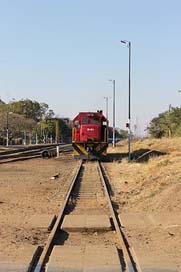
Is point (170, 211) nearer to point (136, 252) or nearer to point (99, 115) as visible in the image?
point (136, 252)

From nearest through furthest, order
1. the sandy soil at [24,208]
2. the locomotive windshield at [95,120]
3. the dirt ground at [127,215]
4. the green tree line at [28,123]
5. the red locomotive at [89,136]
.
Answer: the dirt ground at [127,215] → the sandy soil at [24,208] → the red locomotive at [89,136] → the locomotive windshield at [95,120] → the green tree line at [28,123]

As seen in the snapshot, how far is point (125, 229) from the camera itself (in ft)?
38.4

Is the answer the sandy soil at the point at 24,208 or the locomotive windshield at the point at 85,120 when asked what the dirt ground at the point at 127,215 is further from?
the locomotive windshield at the point at 85,120

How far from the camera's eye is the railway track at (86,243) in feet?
26.5

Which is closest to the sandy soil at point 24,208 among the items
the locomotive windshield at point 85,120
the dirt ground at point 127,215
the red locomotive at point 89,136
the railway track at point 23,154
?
the dirt ground at point 127,215

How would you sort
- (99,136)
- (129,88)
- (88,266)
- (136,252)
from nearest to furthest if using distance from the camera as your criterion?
(88,266)
(136,252)
(99,136)
(129,88)

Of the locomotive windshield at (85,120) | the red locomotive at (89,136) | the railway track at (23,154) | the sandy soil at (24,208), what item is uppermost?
the locomotive windshield at (85,120)

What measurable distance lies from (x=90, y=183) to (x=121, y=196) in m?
4.71

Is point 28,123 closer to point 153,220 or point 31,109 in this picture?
point 31,109

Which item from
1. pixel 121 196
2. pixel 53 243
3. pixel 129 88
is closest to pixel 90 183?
pixel 121 196

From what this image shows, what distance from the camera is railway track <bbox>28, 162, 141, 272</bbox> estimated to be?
26.5ft

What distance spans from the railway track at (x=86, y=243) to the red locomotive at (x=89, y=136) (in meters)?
22.0

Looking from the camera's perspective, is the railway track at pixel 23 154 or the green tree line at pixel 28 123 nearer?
the railway track at pixel 23 154

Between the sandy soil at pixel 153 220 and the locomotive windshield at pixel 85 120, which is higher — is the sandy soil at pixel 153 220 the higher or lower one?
the lower one
